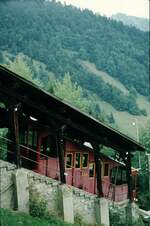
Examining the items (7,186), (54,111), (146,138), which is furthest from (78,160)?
(146,138)

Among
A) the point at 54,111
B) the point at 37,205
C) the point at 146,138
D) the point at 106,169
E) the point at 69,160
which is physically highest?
the point at 146,138

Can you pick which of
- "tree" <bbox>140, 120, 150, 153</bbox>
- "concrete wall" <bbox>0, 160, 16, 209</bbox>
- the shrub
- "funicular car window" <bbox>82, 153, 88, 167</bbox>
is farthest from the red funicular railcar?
"tree" <bbox>140, 120, 150, 153</bbox>

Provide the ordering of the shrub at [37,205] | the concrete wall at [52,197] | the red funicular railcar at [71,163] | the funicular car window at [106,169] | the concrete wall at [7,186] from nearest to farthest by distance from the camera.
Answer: the concrete wall at [7,186]
the concrete wall at [52,197]
the shrub at [37,205]
the red funicular railcar at [71,163]
the funicular car window at [106,169]

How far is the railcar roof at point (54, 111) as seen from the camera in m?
21.3

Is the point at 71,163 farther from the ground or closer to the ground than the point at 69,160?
closer to the ground

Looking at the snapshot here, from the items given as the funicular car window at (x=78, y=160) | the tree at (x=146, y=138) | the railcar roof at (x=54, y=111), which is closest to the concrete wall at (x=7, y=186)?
the railcar roof at (x=54, y=111)

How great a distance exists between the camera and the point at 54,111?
959 inches

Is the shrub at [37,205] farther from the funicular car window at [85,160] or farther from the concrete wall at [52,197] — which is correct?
the funicular car window at [85,160]

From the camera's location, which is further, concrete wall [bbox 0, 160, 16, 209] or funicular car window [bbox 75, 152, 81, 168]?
funicular car window [bbox 75, 152, 81, 168]

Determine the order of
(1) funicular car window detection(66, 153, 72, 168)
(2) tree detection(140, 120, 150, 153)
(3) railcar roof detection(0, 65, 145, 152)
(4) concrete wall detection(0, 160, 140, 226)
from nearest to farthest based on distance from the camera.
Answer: (4) concrete wall detection(0, 160, 140, 226)
(3) railcar roof detection(0, 65, 145, 152)
(1) funicular car window detection(66, 153, 72, 168)
(2) tree detection(140, 120, 150, 153)

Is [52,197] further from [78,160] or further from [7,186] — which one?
[78,160]

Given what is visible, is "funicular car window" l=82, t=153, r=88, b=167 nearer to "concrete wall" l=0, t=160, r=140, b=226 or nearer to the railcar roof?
the railcar roof

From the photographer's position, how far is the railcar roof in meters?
21.3

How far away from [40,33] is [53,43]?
293 inches
